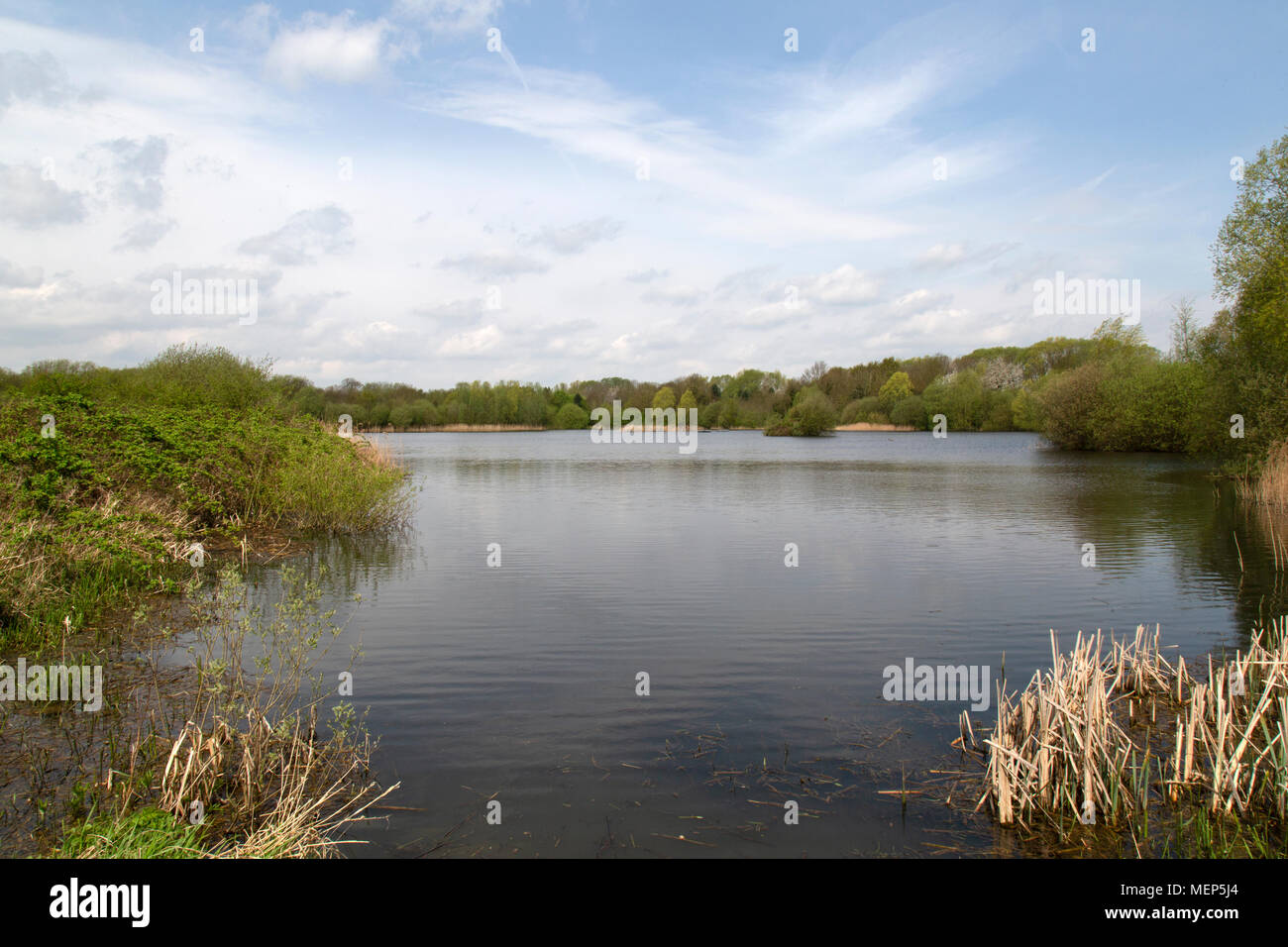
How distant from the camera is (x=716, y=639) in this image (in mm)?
11578

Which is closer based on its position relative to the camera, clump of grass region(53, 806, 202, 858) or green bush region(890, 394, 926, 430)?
clump of grass region(53, 806, 202, 858)

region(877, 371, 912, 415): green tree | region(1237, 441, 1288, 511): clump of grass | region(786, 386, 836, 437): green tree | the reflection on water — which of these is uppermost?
region(877, 371, 912, 415): green tree

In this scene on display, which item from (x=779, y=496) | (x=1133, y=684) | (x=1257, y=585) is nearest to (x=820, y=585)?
(x=1133, y=684)

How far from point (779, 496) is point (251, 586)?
2120cm

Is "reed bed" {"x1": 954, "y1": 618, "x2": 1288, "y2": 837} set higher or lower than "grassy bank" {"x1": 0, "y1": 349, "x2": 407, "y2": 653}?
lower

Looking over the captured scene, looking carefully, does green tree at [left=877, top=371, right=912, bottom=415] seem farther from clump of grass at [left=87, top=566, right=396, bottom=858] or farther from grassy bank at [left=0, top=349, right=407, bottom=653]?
clump of grass at [left=87, top=566, right=396, bottom=858]

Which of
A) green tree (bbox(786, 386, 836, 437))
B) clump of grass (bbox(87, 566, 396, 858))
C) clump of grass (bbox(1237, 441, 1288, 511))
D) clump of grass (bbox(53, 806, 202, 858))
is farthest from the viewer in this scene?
green tree (bbox(786, 386, 836, 437))

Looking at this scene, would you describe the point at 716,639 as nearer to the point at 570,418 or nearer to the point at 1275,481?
the point at 1275,481

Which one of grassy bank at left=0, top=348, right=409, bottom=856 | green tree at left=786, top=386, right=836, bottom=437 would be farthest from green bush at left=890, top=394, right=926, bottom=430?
grassy bank at left=0, top=348, right=409, bottom=856

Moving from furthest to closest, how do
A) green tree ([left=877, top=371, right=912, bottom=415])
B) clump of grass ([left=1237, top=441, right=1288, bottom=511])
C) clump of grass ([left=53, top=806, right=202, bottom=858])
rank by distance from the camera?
green tree ([left=877, top=371, right=912, bottom=415])
clump of grass ([left=1237, top=441, right=1288, bottom=511])
clump of grass ([left=53, top=806, right=202, bottom=858])

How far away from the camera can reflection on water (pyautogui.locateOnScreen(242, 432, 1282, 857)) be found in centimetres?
633

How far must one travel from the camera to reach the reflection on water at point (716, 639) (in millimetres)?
6332

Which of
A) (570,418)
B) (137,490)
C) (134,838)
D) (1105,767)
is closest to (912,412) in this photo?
(570,418)

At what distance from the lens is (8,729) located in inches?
299
